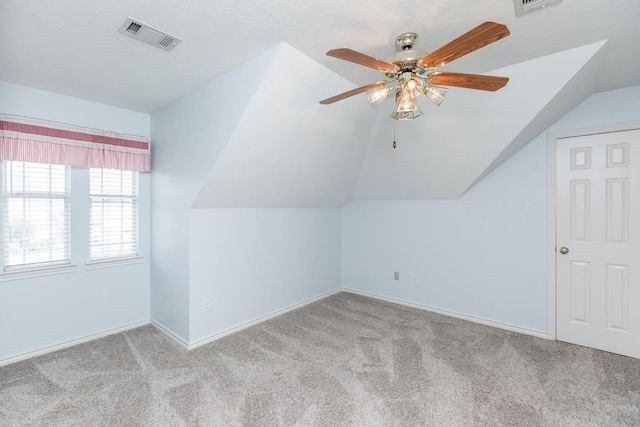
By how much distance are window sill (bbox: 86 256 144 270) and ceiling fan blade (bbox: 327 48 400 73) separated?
3110mm

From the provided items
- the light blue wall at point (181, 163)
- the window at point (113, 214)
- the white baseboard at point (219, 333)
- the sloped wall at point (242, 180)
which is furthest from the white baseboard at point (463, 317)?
the window at point (113, 214)

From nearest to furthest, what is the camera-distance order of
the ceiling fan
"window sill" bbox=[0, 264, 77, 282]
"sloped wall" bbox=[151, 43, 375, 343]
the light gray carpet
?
the ceiling fan → the light gray carpet → "sloped wall" bbox=[151, 43, 375, 343] → "window sill" bbox=[0, 264, 77, 282]

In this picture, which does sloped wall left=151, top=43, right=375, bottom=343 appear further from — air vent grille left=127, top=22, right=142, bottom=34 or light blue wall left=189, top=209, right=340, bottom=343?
air vent grille left=127, top=22, right=142, bottom=34

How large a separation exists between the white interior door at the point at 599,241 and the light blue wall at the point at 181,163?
2996 millimetres

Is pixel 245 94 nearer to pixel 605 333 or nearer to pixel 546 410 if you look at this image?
pixel 546 410

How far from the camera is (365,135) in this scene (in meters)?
3.54

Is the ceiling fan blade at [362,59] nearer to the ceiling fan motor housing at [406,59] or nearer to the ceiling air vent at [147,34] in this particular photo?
the ceiling fan motor housing at [406,59]

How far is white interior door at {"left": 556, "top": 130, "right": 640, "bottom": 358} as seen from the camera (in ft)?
8.88

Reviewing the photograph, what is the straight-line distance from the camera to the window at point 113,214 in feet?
10.4

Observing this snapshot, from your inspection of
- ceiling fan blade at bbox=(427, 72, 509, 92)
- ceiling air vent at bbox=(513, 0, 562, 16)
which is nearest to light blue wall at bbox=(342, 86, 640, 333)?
ceiling air vent at bbox=(513, 0, 562, 16)

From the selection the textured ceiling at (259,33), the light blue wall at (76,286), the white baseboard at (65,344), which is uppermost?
the textured ceiling at (259,33)

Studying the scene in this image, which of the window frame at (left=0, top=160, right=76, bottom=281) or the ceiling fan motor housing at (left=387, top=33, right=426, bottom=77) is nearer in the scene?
the ceiling fan motor housing at (left=387, top=33, right=426, bottom=77)

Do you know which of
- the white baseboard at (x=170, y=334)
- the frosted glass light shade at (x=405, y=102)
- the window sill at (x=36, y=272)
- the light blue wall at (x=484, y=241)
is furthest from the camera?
the light blue wall at (x=484, y=241)

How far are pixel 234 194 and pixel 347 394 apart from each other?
2.03 metres
